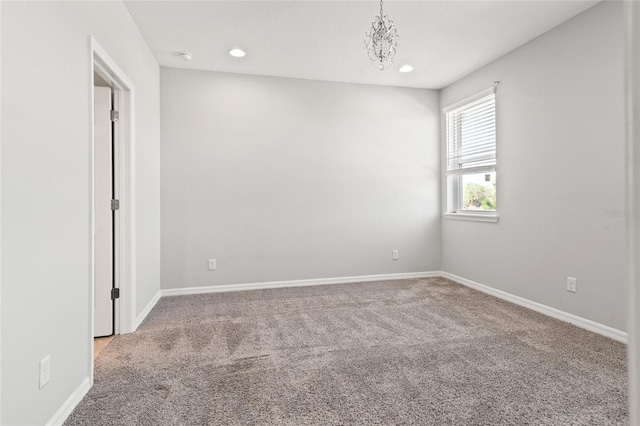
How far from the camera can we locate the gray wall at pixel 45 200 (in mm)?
1310

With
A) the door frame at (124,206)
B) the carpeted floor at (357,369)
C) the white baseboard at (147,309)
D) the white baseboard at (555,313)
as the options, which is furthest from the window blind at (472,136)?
the white baseboard at (147,309)

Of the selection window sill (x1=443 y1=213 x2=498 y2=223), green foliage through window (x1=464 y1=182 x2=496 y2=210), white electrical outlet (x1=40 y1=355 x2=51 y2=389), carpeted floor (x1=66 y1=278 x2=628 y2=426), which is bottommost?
carpeted floor (x1=66 y1=278 x2=628 y2=426)

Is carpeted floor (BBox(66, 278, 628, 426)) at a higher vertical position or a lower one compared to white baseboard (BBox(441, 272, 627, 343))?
lower

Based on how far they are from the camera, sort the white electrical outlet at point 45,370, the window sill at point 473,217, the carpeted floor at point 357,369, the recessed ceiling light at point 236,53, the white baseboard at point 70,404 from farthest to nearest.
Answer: the window sill at point 473,217
the recessed ceiling light at point 236,53
the carpeted floor at point 357,369
the white baseboard at point 70,404
the white electrical outlet at point 45,370

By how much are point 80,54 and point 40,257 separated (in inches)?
44.1

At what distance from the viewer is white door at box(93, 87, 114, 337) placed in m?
2.68

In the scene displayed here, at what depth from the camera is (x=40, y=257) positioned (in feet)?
4.89

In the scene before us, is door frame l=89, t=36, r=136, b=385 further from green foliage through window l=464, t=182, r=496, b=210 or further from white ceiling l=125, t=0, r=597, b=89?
green foliage through window l=464, t=182, r=496, b=210

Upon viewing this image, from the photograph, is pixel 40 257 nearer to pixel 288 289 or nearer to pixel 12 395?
pixel 12 395

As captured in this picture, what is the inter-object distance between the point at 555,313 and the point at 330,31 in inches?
127

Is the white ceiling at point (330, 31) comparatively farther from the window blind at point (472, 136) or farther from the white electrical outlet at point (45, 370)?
the white electrical outlet at point (45, 370)

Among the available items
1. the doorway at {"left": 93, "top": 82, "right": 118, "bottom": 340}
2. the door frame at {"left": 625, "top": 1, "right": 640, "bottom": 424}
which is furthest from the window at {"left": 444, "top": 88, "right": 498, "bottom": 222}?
the door frame at {"left": 625, "top": 1, "right": 640, "bottom": 424}

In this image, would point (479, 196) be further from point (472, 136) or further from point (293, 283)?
point (293, 283)

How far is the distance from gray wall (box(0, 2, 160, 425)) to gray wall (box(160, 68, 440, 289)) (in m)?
1.81
